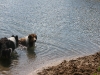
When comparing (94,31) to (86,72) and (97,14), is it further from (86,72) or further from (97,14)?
(86,72)

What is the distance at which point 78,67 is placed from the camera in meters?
9.12

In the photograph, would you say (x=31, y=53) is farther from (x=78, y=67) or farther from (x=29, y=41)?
(x=78, y=67)

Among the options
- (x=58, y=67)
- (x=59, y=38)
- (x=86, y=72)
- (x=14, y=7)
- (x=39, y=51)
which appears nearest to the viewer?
(x=86, y=72)

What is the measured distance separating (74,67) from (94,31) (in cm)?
582

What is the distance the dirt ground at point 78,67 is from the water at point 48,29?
74cm

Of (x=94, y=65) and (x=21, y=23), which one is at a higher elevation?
(x=21, y=23)

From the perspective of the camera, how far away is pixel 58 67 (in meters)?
9.34

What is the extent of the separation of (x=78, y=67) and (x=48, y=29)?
5181 mm

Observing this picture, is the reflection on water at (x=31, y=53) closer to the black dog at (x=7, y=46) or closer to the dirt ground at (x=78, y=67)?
the black dog at (x=7, y=46)

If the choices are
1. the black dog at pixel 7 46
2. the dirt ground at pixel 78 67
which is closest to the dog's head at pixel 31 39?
the black dog at pixel 7 46

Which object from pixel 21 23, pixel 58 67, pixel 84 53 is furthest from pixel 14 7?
pixel 58 67

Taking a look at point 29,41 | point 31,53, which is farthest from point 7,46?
point 29,41

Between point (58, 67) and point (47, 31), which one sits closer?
point (58, 67)

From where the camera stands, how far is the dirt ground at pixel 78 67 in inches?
341
